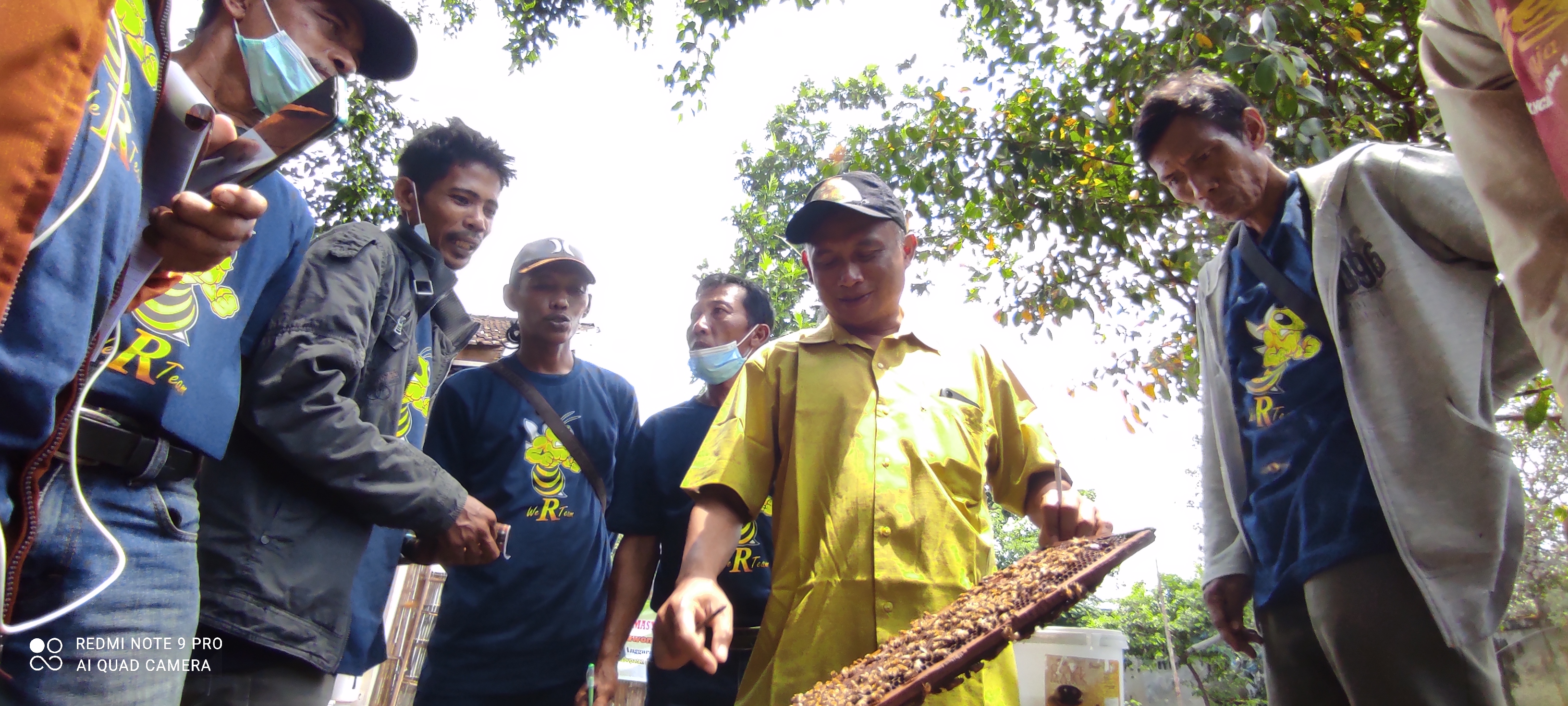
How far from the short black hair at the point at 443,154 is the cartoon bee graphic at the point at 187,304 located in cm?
147

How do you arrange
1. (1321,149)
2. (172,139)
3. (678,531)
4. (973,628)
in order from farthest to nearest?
(1321,149)
(678,531)
(973,628)
(172,139)

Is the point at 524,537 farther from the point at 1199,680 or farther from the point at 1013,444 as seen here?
the point at 1199,680

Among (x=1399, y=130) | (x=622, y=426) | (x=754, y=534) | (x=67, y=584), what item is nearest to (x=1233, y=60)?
(x=1399, y=130)

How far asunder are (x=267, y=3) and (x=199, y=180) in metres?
1.36

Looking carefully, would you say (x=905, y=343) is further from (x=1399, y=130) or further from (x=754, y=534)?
(x=1399, y=130)

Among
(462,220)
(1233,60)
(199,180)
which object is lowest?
(199,180)

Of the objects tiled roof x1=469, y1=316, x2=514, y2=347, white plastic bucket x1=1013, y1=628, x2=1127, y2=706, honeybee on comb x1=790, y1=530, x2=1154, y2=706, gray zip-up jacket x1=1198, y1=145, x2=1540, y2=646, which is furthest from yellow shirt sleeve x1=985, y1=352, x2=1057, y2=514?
tiled roof x1=469, y1=316, x2=514, y2=347

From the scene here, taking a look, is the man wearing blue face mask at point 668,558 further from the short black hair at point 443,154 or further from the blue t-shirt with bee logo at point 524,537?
the short black hair at point 443,154

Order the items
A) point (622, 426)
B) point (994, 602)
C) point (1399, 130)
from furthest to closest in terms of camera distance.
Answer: point (1399, 130), point (622, 426), point (994, 602)

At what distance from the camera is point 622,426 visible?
12.6 ft

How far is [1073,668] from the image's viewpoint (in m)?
5.50

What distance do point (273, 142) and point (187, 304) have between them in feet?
2.20

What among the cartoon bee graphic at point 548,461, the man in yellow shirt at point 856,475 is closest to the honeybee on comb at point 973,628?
the man in yellow shirt at point 856,475

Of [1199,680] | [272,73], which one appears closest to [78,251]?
[272,73]
